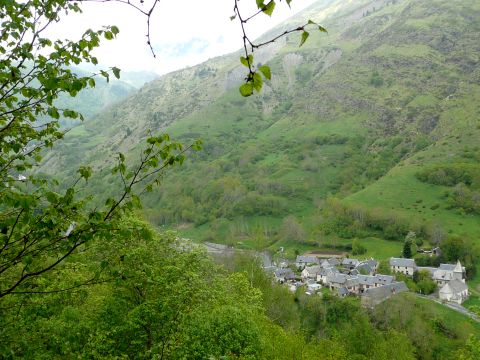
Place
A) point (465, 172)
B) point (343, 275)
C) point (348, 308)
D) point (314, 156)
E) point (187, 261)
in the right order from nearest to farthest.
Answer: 1. point (187, 261)
2. point (348, 308)
3. point (343, 275)
4. point (465, 172)
5. point (314, 156)

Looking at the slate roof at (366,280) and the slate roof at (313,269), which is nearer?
the slate roof at (366,280)

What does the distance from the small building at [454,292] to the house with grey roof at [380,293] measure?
7041 millimetres

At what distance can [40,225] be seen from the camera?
6379 mm

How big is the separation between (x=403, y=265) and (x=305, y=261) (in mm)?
23632

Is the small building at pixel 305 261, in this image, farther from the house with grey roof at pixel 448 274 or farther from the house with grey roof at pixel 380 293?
the house with grey roof at pixel 448 274

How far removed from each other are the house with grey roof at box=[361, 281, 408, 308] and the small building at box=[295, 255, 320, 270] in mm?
22758

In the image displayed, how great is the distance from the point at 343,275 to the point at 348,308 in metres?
18.5

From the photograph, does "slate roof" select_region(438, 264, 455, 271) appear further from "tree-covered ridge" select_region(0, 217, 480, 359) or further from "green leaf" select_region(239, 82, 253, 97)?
"green leaf" select_region(239, 82, 253, 97)

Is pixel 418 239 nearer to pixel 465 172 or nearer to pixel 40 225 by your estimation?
pixel 465 172

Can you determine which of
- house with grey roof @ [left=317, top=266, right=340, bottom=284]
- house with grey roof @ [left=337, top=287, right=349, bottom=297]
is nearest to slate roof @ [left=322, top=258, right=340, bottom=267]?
house with grey roof @ [left=317, top=266, right=340, bottom=284]

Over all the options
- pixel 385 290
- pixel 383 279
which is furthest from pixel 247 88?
pixel 383 279

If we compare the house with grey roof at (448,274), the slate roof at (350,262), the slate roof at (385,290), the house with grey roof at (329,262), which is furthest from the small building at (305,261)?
the house with grey roof at (448,274)

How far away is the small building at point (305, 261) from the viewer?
353 feet

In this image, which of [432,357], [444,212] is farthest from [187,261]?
[444,212]
